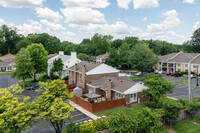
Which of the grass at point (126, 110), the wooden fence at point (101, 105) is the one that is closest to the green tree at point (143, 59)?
the grass at point (126, 110)

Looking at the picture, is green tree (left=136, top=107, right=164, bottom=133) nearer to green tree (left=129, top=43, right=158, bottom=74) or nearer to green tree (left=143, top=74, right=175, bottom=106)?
green tree (left=143, top=74, right=175, bottom=106)

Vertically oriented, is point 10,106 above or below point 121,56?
below

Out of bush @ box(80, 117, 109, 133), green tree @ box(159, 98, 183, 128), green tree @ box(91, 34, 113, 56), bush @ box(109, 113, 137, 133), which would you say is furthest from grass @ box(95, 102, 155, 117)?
green tree @ box(91, 34, 113, 56)

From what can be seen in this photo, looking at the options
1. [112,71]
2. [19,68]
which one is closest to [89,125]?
[112,71]

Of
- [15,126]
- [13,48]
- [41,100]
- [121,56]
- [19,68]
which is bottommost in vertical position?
[15,126]

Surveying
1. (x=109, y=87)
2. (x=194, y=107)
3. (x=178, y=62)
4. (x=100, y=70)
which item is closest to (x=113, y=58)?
(x=178, y=62)

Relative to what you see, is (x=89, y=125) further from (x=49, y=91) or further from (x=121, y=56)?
(x=121, y=56)

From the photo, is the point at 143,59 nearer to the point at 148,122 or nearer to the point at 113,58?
the point at 113,58
